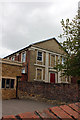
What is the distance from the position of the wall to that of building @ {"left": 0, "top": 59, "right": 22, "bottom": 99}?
4.96ft

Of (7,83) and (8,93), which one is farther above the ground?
(7,83)

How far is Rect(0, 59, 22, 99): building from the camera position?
15.8 meters

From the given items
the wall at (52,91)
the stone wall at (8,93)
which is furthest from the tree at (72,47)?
the stone wall at (8,93)

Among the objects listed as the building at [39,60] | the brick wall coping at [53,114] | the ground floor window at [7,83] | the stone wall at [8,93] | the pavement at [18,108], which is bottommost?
the pavement at [18,108]

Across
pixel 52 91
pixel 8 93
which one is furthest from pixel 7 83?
pixel 52 91

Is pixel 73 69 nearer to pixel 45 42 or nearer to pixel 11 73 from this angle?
pixel 11 73

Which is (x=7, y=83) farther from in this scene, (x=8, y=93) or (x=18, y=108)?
(x=18, y=108)

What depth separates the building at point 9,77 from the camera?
15836 mm

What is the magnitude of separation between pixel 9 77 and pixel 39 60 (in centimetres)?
816

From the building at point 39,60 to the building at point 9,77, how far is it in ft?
14.7

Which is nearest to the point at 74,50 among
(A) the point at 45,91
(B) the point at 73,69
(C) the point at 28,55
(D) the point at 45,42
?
(B) the point at 73,69

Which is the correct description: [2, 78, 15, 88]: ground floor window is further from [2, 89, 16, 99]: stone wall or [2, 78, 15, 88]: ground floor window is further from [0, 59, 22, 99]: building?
[2, 89, 16, 99]: stone wall

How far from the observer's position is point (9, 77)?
16.5 m

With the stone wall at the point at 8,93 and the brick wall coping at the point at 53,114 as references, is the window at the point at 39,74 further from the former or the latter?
the brick wall coping at the point at 53,114
